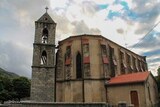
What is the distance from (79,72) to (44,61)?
658 cm

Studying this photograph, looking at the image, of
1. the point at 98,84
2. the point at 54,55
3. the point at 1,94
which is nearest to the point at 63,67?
the point at 54,55

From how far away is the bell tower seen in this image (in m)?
28.0

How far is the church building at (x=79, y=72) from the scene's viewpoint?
26.5m

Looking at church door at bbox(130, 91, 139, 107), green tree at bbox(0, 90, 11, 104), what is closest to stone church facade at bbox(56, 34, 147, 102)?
church door at bbox(130, 91, 139, 107)

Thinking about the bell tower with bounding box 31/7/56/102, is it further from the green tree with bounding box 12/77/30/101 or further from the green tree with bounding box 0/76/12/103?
the green tree with bounding box 12/77/30/101

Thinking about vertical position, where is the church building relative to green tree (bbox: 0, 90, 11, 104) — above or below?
above

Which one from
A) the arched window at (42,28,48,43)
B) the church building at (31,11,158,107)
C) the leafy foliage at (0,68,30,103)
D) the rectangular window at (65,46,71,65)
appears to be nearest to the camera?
the church building at (31,11,158,107)

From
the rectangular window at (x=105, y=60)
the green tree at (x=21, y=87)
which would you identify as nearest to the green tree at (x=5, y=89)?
the green tree at (x=21, y=87)

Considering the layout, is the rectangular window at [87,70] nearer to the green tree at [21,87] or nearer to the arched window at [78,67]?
the arched window at [78,67]

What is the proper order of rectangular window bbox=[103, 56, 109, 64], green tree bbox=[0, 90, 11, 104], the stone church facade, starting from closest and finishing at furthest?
1. the stone church facade
2. rectangular window bbox=[103, 56, 109, 64]
3. green tree bbox=[0, 90, 11, 104]

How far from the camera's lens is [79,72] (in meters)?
29.3

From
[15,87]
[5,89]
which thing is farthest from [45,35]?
[15,87]

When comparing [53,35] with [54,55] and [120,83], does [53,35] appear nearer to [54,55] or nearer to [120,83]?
[54,55]

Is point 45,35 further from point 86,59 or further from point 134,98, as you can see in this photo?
point 134,98
